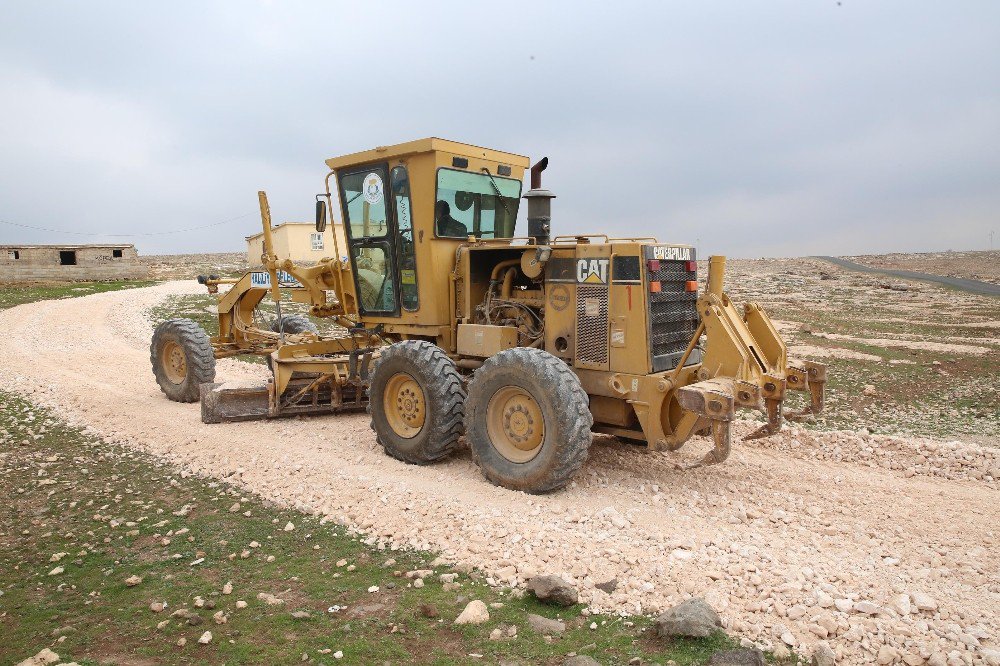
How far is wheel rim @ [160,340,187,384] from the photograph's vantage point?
11.1 m

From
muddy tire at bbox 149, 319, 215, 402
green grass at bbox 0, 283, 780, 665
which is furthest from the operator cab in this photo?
muddy tire at bbox 149, 319, 215, 402

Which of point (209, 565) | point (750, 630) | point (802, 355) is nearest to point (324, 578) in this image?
point (209, 565)

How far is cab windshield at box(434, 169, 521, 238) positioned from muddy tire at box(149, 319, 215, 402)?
4796mm

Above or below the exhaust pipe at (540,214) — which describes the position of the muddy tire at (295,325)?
below

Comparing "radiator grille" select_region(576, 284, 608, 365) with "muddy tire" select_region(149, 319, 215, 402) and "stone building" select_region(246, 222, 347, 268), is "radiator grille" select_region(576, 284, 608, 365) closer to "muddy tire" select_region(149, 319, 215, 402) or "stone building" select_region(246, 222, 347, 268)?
"muddy tire" select_region(149, 319, 215, 402)

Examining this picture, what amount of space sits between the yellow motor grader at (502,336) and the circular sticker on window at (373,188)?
0.03m

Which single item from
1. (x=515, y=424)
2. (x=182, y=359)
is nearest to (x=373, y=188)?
(x=515, y=424)

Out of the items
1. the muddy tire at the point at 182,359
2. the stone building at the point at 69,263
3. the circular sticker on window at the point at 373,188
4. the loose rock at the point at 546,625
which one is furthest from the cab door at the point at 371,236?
the stone building at the point at 69,263

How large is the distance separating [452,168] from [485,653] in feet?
18.0

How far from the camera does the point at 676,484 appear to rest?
688cm

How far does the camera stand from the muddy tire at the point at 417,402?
7402 mm

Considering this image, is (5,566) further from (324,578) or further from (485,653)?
(485,653)

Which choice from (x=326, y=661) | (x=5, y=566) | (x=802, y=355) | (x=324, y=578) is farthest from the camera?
(x=802, y=355)

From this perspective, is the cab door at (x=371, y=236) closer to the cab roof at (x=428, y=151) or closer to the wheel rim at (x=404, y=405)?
the cab roof at (x=428, y=151)
